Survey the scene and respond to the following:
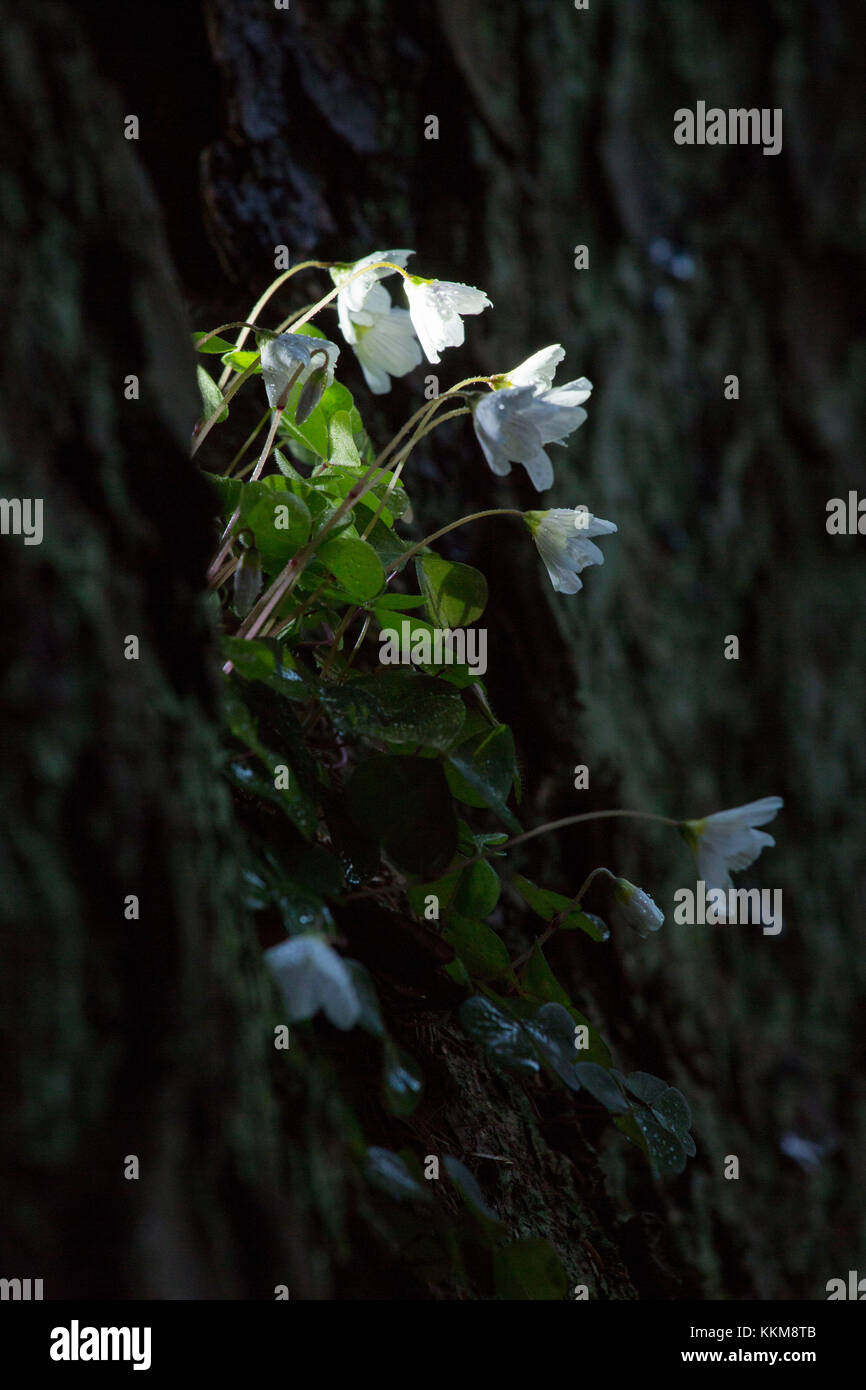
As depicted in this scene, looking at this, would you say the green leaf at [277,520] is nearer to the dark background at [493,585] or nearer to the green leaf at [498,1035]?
the dark background at [493,585]

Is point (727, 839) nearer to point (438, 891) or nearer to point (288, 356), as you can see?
point (438, 891)

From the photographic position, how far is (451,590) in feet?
2.29

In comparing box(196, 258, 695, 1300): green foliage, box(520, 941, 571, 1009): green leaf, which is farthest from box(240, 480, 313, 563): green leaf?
box(520, 941, 571, 1009): green leaf

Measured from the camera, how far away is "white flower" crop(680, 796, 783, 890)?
0.64 meters

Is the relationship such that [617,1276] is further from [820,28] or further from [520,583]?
Result: [820,28]

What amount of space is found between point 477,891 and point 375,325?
44cm

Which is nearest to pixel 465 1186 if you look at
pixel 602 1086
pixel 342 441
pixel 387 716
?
pixel 602 1086

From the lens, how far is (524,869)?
3.67ft

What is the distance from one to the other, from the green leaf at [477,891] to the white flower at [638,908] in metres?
0.11

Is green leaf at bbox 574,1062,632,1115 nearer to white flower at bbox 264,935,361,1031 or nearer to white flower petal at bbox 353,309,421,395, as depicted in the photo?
white flower at bbox 264,935,361,1031

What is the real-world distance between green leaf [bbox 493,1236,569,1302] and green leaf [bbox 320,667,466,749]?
0.28 meters

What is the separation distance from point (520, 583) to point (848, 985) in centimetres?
101

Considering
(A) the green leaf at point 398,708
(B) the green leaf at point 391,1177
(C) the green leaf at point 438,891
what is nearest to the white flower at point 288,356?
(A) the green leaf at point 398,708

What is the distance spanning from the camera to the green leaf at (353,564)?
2.06ft
